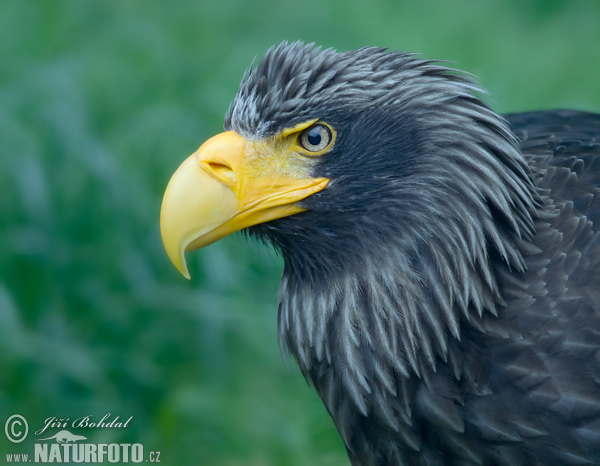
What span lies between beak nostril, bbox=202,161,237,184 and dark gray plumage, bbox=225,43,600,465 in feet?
0.51

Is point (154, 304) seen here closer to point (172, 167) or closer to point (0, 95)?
point (172, 167)

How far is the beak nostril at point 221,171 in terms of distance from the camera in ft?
8.59

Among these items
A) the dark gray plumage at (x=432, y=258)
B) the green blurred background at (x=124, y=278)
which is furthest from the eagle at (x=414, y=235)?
the green blurred background at (x=124, y=278)

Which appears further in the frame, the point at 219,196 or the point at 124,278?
the point at 124,278

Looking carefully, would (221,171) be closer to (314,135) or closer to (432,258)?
(314,135)

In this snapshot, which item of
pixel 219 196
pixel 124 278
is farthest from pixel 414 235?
pixel 124 278

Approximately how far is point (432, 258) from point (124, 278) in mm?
2124

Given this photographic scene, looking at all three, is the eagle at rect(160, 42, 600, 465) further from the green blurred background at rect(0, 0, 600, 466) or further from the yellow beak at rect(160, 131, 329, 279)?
the green blurred background at rect(0, 0, 600, 466)

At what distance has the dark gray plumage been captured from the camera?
102 inches

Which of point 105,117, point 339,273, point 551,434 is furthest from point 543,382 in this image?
point 105,117

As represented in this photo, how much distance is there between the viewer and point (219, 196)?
261cm

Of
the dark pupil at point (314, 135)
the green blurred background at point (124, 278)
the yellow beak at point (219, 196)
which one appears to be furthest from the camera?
the green blurred background at point (124, 278)

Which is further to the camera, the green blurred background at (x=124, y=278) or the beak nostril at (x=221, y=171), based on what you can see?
the green blurred background at (x=124, y=278)

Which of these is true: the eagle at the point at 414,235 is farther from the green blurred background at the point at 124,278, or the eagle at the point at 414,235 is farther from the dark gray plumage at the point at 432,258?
the green blurred background at the point at 124,278
